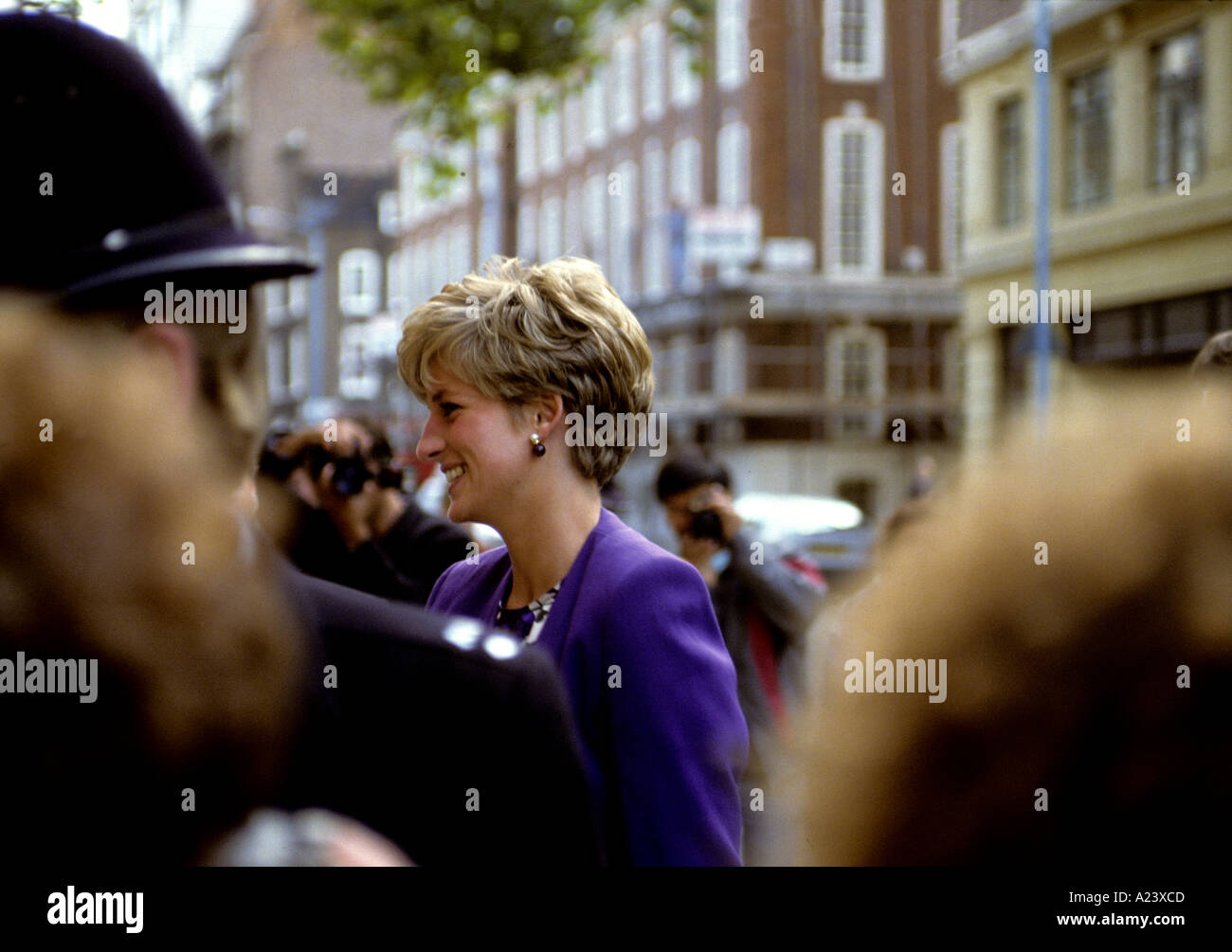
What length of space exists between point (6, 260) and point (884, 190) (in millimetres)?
33289

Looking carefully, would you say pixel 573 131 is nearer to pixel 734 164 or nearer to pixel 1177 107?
pixel 734 164

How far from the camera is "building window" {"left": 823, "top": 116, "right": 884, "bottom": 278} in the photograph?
3341 centimetres

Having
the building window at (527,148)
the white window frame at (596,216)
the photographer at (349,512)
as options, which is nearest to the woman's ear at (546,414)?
the photographer at (349,512)

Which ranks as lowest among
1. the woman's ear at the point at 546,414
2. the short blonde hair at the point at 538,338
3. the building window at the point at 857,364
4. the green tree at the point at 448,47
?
the woman's ear at the point at 546,414

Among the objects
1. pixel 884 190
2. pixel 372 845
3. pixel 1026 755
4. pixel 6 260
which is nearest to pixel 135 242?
pixel 6 260

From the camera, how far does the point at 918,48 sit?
110 feet

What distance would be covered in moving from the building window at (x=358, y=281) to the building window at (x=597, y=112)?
12.2 meters

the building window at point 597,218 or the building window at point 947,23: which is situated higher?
the building window at point 947,23

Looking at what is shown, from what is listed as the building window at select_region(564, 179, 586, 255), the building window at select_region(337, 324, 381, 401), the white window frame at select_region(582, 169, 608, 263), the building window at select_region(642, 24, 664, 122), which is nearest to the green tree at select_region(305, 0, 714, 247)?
the building window at select_region(642, 24, 664, 122)

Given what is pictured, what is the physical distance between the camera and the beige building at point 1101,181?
1703cm

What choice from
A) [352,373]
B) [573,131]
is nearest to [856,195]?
[573,131]

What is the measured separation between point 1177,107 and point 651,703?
17.2 m

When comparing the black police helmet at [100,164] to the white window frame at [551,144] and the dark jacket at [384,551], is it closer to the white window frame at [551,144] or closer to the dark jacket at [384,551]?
the dark jacket at [384,551]
